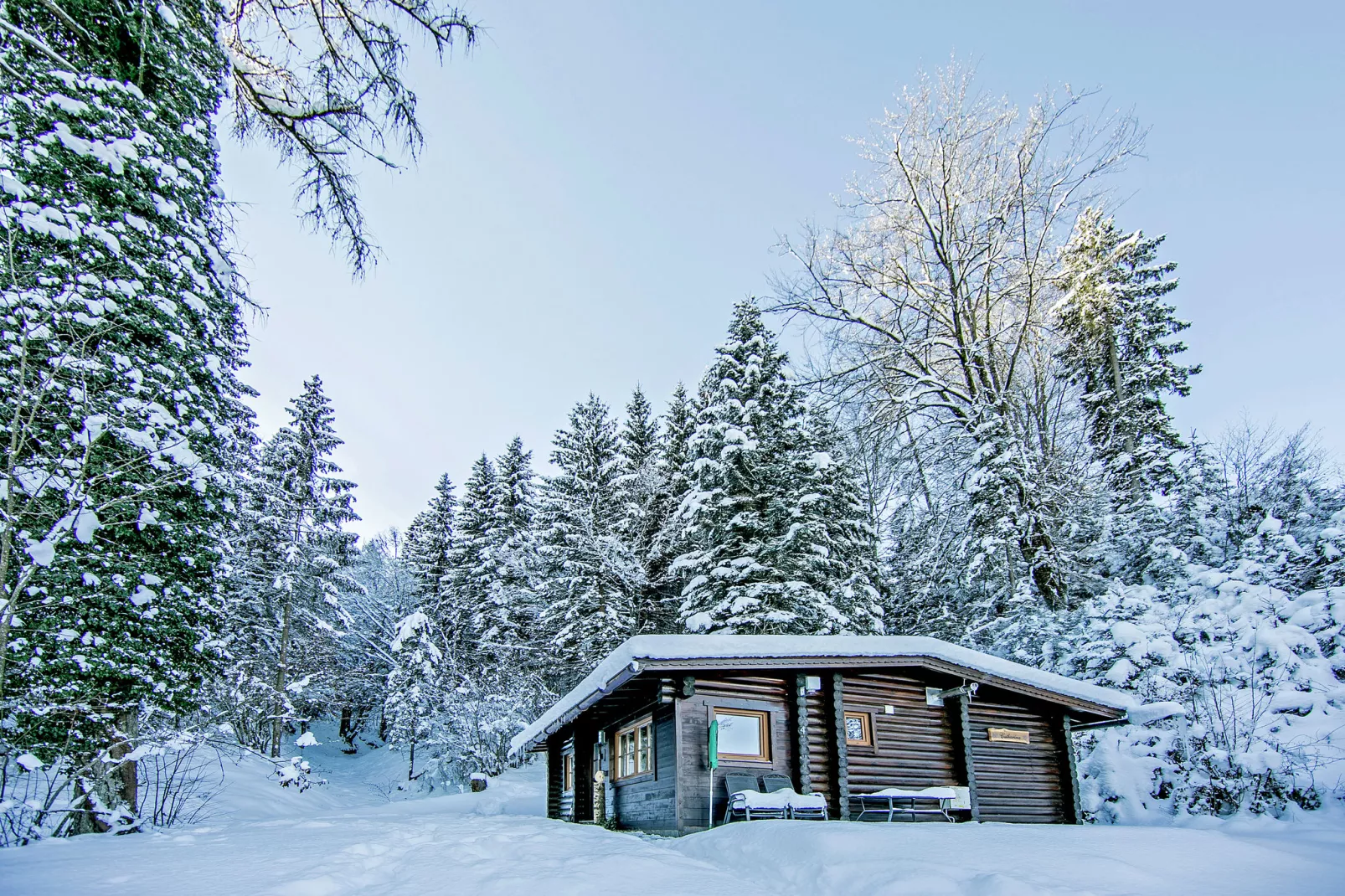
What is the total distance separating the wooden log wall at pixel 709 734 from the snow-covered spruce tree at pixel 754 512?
22.5ft

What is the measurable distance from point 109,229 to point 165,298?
3.74 ft

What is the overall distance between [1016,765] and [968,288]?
992cm

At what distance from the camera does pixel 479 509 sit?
3128cm

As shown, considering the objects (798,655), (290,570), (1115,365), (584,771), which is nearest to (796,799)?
(798,655)

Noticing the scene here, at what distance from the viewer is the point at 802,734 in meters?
11.9

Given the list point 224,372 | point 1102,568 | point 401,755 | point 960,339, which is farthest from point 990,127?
point 401,755

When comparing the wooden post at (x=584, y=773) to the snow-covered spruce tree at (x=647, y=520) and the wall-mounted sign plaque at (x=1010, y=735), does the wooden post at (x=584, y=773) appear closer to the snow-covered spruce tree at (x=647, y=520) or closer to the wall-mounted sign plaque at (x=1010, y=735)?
the snow-covered spruce tree at (x=647, y=520)

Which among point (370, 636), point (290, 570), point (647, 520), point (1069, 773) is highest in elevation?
point (647, 520)

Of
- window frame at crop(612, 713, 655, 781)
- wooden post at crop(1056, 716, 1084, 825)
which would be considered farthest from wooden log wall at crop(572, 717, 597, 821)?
wooden post at crop(1056, 716, 1084, 825)

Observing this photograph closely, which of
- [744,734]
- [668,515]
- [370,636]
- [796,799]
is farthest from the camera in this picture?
[370,636]

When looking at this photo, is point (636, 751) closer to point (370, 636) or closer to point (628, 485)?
point (628, 485)

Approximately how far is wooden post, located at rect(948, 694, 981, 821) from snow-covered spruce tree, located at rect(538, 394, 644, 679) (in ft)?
42.2

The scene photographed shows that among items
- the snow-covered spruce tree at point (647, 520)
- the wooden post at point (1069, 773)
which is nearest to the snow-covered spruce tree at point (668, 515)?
the snow-covered spruce tree at point (647, 520)

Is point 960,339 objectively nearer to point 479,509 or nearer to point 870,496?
point 870,496
